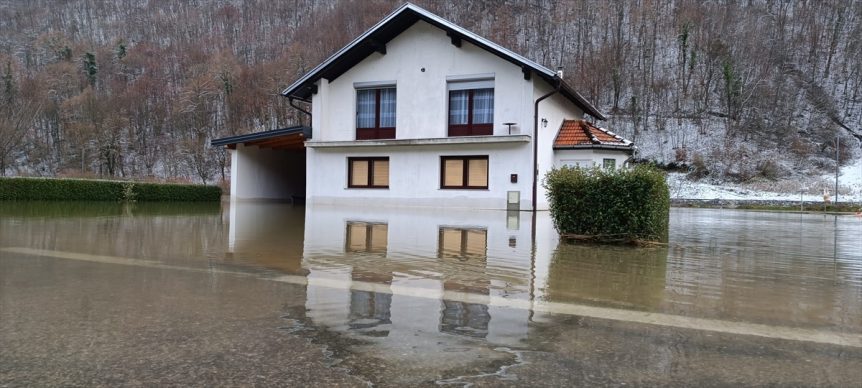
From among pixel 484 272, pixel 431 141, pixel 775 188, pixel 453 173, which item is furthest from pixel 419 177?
pixel 775 188

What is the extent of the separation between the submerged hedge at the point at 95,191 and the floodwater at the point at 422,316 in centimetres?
1318

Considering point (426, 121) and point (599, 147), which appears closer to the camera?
point (599, 147)

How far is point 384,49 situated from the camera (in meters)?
19.6

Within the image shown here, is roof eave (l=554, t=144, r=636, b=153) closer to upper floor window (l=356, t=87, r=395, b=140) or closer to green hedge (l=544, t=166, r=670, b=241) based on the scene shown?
upper floor window (l=356, t=87, r=395, b=140)

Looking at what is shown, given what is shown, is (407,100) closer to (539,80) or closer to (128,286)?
(539,80)

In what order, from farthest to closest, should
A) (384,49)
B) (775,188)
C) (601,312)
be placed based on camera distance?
(775,188) < (384,49) < (601,312)

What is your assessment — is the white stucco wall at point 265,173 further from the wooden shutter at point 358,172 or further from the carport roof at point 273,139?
the wooden shutter at point 358,172

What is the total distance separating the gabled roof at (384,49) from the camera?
17.3 meters

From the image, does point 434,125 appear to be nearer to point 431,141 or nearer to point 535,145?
point 431,141

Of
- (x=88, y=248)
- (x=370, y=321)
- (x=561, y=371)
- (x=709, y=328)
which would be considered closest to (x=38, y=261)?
(x=88, y=248)

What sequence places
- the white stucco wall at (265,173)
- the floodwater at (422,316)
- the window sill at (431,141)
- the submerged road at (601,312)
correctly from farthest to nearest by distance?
the white stucco wall at (265,173) < the window sill at (431,141) < the submerged road at (601,312) < the floodwater at (422,316)

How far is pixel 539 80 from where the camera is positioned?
59.3 feet

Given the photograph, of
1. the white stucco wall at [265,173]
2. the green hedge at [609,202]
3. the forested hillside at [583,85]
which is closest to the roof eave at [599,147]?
the green hedge at [609,202]

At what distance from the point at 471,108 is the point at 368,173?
4.47 m
